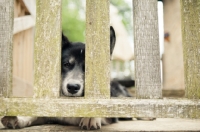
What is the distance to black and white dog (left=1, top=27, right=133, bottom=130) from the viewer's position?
7.86 ft

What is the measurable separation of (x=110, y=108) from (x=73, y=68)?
4.73 feet

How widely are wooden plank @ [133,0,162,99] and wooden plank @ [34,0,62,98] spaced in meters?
0.62

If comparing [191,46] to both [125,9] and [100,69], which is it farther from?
[125,9]

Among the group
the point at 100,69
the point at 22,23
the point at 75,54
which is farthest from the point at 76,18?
the point at 100,69

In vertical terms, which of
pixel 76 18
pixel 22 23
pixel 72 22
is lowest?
pixel 22 23

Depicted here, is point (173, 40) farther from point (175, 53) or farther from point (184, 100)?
point (184, 100)

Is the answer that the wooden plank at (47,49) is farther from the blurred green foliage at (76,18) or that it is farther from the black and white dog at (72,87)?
the blurred green foliage at (76,18)

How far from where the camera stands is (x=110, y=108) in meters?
2.07

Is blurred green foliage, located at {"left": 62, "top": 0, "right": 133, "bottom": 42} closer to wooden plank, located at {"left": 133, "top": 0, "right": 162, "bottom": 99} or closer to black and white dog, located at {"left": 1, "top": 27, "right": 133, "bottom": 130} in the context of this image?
black and white dog, located at {"left": 1, "top": 27, "right": 133, "bottom": 130}

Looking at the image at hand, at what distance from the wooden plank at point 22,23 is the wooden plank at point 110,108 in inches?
92.2

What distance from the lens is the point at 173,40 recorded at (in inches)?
259

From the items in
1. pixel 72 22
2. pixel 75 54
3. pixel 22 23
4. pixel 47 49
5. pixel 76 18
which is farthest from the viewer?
pixel 76 18

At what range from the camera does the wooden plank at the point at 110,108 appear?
6.75 feet

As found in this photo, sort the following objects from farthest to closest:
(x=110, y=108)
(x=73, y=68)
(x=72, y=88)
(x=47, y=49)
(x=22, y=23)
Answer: (x=22, y=23) < (x=73, y=68) < (x=72, y=88) < (x=47, y=49) < (x=110, y=108)
